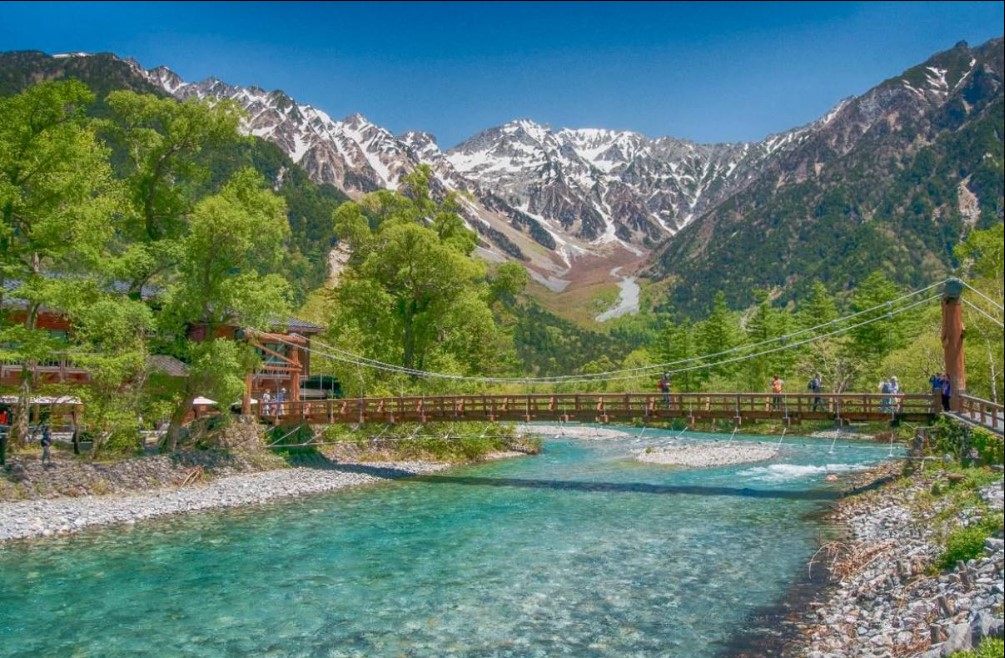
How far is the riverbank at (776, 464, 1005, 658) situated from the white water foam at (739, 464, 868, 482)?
1084cm

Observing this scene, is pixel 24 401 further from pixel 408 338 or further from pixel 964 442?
pixel 964 442

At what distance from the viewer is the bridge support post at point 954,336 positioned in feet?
57.5

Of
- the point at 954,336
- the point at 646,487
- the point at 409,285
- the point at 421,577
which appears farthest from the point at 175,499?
the point at 954,336

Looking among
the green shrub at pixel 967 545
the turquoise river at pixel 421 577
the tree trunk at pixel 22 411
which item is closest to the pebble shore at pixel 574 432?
the turquoise river at pixel 421 577

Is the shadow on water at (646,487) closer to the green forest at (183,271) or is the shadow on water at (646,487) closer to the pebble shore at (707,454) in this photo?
the green forest at (183,271)

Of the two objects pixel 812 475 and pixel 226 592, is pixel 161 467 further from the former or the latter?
pixel 812 475

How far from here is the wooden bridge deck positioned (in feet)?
74.7

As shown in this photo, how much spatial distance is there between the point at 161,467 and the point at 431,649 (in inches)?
623

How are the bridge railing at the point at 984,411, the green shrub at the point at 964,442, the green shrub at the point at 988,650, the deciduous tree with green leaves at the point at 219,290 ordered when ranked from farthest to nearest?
the deciduous tree with green leaves at the point at 219,290 → the green shrub at the point at 964,442 → the bridge railing at the point at 984,411 → the green shrub at the point at 988,650

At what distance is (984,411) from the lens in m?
15.2

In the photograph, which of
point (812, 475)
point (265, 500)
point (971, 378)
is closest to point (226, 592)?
point (265, 500)

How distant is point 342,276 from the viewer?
37.7 metres

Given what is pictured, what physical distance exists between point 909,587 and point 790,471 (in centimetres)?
1924

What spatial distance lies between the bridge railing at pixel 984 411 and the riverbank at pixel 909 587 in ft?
4.34
